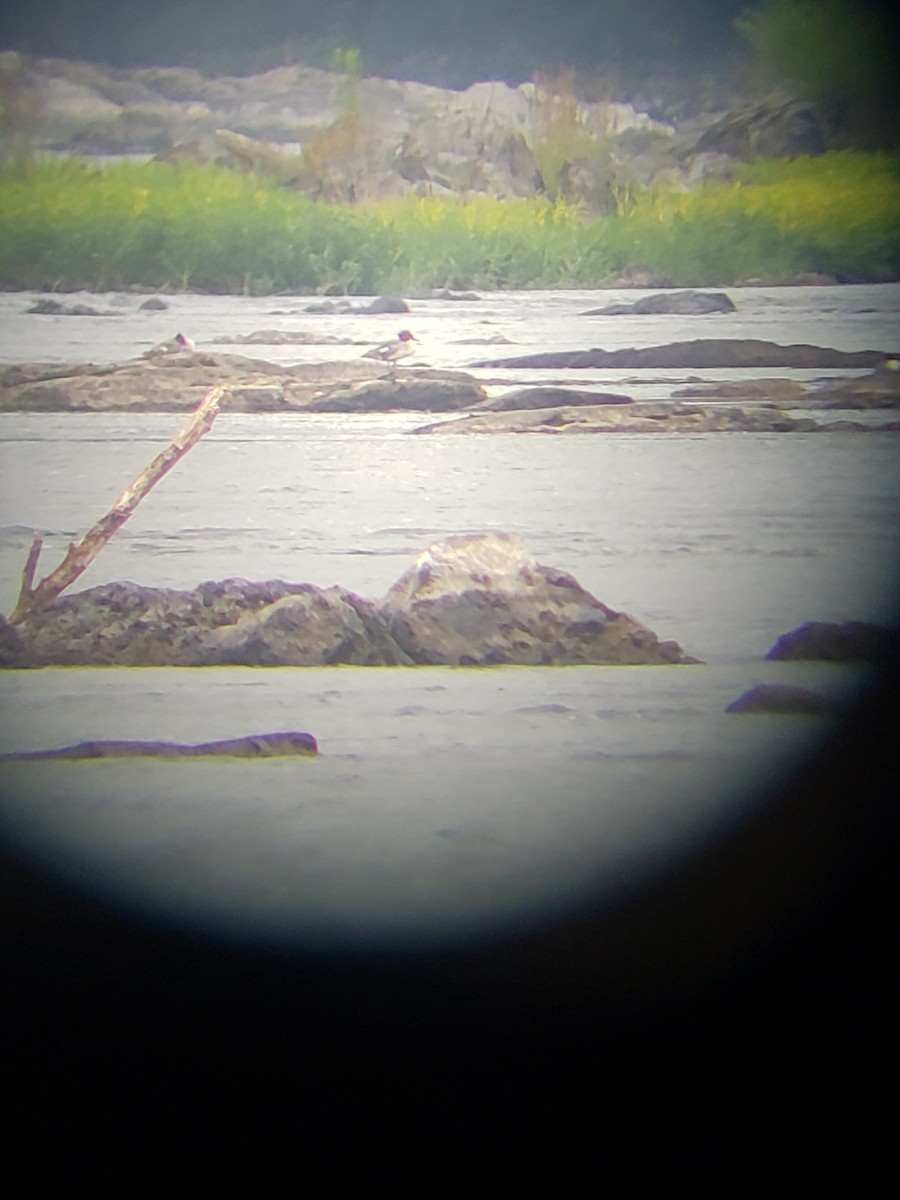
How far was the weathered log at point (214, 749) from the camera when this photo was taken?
146 inches

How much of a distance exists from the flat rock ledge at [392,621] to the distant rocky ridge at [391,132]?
99cm

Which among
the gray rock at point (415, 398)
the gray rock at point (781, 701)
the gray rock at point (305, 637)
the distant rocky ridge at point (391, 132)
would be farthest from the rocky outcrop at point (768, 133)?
the gray rock at point (305, 637)

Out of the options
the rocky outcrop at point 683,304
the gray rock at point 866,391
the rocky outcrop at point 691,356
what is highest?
the rocky outcrop at point 683,304

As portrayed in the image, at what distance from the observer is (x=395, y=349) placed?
4031 mm

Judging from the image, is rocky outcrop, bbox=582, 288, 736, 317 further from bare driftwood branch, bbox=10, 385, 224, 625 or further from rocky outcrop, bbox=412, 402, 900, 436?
bare driftwood branch, bbox=10, 385, 224, 625

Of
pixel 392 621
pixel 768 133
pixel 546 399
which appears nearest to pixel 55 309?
pixel 392 621

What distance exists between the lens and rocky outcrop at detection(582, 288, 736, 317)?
405 cm

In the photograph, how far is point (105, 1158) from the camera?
3.46m

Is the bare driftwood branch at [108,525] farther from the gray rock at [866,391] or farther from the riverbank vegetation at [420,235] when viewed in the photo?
the gray rock at [866,391]

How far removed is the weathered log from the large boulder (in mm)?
405

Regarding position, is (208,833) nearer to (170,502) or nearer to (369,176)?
(170,502)

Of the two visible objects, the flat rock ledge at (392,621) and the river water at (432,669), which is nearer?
the river water at (432,669)

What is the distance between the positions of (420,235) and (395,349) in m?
0.32

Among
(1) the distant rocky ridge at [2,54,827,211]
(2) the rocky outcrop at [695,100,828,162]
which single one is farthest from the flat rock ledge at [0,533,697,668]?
(2) the rocky outcrop at [695,100,828,162]
